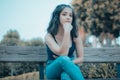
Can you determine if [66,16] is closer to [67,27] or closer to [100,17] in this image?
[67,27]

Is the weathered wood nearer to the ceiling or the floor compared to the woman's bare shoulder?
nearer to the floor

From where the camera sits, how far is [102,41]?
2462 cm

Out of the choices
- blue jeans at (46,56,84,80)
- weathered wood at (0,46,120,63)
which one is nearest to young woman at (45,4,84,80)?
blue jeans at (46,56,84,80)

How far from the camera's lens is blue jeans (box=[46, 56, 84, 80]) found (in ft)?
8.87

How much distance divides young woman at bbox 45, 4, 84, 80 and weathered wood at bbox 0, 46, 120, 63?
0.53 feet

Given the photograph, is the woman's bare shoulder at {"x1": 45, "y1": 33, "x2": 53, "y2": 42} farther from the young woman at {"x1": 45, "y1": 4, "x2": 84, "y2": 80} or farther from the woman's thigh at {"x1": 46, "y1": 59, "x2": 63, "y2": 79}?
the woman's thigh at {"x1": 46, "y1": 59, "x2": 63, "y2": 79}

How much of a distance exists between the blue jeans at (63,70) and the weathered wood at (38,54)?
0.33m

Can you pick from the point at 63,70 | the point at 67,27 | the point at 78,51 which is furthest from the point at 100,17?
the point at 63,70

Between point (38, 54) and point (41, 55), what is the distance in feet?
0.13

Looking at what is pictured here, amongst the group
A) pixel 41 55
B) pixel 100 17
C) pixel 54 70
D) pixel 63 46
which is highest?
pixel 100 17

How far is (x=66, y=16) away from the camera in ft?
10.3

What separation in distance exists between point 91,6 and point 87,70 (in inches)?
796

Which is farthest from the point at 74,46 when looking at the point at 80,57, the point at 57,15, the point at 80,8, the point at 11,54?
the point at 80,8

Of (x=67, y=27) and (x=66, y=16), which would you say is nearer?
(x=67, y=27)
